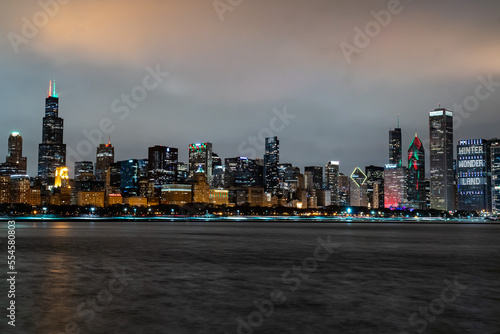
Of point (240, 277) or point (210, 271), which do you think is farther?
point (210, 271)

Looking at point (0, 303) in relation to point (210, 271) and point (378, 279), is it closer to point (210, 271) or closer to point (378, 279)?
point (210, 271)

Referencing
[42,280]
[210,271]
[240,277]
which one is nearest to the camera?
[42,280]

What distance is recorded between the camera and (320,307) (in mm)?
24984

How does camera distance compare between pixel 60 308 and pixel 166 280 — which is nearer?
pixel 60 308

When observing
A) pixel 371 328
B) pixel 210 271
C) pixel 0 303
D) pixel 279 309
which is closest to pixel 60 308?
pixel 0 303

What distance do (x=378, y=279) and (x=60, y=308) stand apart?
834 inches

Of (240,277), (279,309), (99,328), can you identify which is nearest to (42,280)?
(240,277)

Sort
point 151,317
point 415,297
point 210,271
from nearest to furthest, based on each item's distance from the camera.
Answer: point 151,317
point 415,297
point 210,271

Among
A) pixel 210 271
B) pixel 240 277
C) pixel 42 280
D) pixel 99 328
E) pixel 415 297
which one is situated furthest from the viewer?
pixel 210 271

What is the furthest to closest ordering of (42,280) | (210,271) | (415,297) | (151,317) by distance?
(210,271) → (42,280) → (415,297) → (151,317)

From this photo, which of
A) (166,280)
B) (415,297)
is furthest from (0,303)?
(415,297)

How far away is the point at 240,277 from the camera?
36.4m

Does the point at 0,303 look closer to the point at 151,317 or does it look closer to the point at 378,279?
the point at 151,317

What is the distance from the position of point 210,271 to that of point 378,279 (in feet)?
42.3
